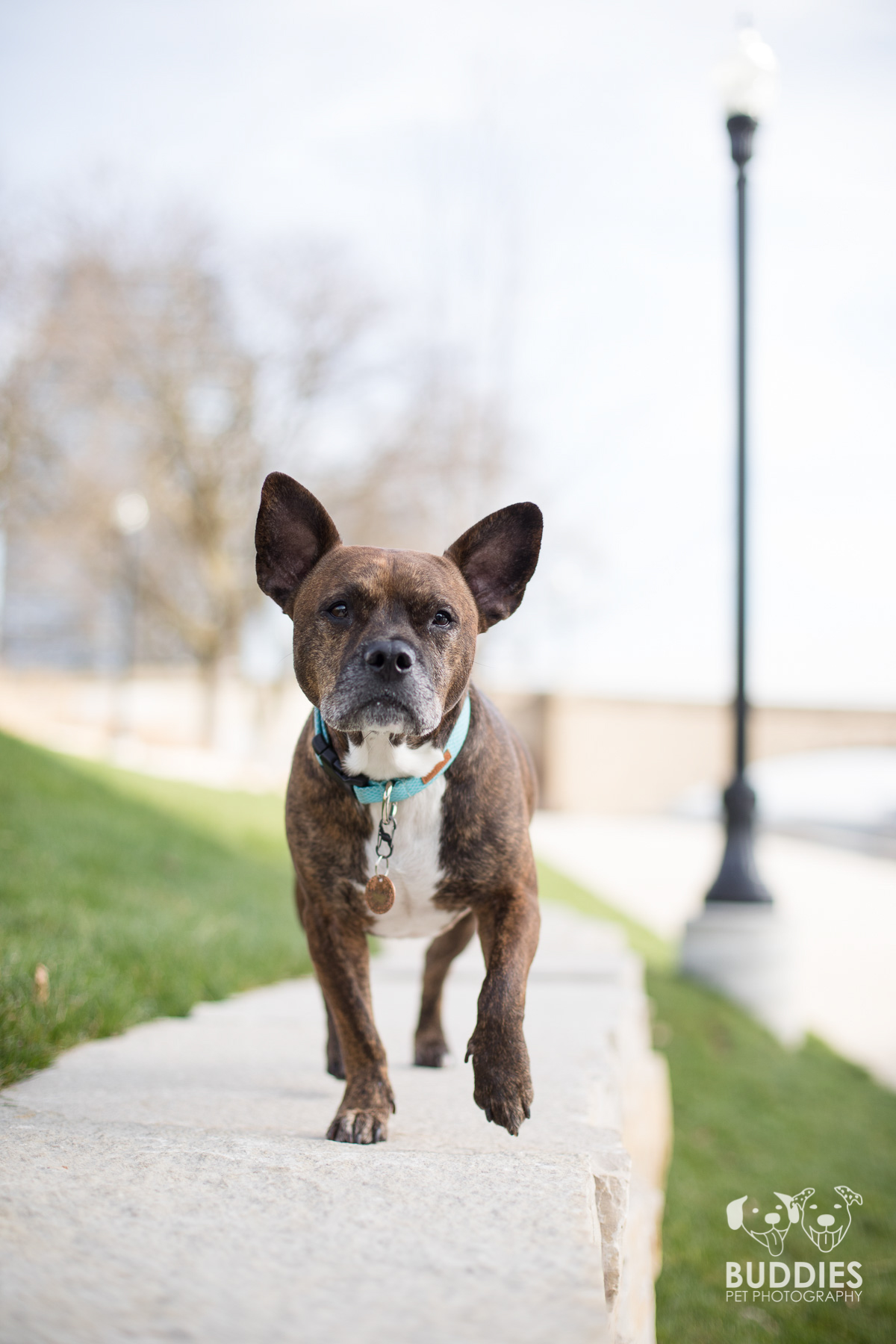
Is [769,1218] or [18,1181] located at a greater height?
[18,1181]

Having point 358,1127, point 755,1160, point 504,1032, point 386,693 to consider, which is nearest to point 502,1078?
point 504,1032

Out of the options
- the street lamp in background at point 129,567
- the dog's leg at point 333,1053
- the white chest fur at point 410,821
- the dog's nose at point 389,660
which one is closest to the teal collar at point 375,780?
the white chest fur at point 410,821

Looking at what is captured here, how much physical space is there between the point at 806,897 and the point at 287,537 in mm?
18812

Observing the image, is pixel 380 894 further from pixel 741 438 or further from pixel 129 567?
pixel 129 567

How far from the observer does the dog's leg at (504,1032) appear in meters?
2.20

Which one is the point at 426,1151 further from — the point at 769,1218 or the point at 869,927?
the point at 869,927

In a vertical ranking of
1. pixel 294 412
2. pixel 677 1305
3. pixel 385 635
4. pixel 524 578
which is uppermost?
pixel 294 412

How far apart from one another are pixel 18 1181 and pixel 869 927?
16.1 metres

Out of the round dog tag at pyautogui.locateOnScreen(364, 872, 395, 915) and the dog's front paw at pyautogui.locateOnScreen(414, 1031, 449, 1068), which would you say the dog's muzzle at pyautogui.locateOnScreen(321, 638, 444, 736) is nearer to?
the round dog tag at pyautogui.locateOnScreen(364, 872, 395, 915)

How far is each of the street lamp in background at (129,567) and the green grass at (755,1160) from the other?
1451 cm

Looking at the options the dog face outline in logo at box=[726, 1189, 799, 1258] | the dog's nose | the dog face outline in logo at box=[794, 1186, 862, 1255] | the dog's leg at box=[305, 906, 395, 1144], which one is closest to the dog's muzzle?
the dog's nose

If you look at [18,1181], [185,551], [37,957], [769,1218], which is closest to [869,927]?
[769,1218]

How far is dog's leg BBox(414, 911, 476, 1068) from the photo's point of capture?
3279mm

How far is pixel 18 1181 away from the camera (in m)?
1.84
